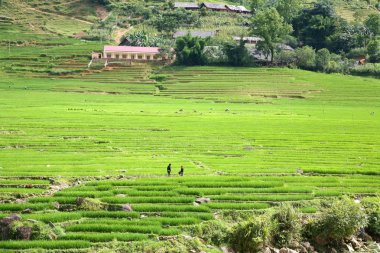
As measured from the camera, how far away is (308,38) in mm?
108500

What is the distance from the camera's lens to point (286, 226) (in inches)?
821

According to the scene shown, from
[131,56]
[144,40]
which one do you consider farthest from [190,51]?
[144,40]

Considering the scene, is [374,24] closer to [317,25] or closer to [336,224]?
[317,25]

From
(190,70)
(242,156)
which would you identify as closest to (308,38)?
(190,70)

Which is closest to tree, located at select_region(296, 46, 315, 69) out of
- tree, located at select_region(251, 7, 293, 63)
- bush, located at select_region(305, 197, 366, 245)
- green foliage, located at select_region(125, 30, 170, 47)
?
tree, located at select_region(251, 7, 293, 63)

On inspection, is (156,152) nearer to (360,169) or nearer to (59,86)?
(360,169)

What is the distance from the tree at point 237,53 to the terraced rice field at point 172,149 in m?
13.0

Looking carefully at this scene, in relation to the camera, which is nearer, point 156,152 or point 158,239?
point 158,239

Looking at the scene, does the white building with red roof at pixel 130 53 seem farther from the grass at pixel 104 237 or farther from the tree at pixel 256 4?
the grass at pixel 104 237

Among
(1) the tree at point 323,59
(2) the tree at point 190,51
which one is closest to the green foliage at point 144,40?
(2) the tree at point 190,51

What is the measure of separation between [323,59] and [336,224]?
76301 millimetres

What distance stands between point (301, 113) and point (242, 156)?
2854 centimetres

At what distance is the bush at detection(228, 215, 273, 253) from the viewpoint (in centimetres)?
1938

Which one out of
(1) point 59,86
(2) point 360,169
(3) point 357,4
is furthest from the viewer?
(3) point 357,4
